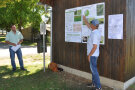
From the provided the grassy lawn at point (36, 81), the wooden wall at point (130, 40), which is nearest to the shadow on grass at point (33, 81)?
the grassy lawn at point (36, 81)

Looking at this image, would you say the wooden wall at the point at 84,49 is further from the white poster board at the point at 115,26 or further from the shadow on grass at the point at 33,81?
the shadow on grass at the point at 33,81

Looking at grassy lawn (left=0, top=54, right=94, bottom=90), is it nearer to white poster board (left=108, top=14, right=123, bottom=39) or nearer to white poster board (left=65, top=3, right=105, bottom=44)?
white poster board (left=65, top=3, right=105, bottom=44)

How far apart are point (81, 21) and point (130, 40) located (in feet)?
6.13

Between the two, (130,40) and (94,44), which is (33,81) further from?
(130,40)

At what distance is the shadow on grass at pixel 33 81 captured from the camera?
452 centimetres

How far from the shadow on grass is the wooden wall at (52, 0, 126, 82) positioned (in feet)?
2.82

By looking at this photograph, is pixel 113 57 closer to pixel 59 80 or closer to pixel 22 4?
pixel 59 80

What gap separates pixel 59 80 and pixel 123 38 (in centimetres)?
262

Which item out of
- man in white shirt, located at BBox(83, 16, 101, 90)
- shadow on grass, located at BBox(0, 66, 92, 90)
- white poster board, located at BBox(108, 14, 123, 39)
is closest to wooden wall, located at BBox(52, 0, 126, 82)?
white poster board, located at BBox(108, 14, 123, 39)

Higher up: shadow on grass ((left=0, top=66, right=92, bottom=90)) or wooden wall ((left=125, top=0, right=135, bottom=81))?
wooden wall ((left=125, top=0, right=135, bottom=81))

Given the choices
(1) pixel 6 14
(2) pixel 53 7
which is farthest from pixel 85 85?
(1) pixel 6 14

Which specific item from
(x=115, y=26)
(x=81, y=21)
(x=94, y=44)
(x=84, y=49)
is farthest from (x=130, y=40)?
(x=81, y=21)

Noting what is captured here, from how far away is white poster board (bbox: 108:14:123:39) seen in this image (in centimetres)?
413

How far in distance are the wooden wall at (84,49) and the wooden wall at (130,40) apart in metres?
0.15
